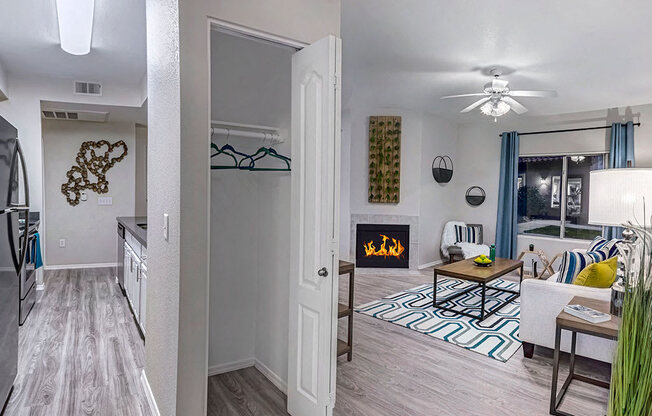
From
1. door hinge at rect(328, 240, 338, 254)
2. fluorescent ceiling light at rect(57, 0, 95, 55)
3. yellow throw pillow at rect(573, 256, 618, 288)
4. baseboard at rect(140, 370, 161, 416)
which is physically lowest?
baseboard at rect(140, 370, 161, 416)

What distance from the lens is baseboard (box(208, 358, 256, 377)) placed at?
Result: 272 cm

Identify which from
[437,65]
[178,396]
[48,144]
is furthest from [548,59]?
[48,144]

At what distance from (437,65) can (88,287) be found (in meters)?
5.07

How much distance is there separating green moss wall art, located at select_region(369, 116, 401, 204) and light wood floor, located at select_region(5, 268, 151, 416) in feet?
13.2

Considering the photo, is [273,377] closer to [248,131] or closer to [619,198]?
[248,131]

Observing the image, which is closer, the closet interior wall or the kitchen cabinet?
the closet interior wall

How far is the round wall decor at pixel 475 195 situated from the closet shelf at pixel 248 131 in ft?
18.0

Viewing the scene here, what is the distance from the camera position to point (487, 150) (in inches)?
275

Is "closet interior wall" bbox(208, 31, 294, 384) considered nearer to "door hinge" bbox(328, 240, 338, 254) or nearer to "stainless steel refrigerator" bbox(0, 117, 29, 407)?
"door hinge" bbox(328, 240, 338, 254)

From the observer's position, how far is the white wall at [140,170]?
6.64 meters

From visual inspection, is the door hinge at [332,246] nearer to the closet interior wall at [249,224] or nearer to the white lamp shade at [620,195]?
the closet interior wall at [249,224]

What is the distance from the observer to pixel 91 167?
6234 millimetres

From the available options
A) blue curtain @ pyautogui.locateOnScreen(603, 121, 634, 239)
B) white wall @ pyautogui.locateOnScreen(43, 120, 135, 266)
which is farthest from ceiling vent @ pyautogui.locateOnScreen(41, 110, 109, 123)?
blue curtain @ pyautogui.locateOnScreen(603, 121, 634, 239)

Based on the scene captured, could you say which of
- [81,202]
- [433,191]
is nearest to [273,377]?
[433,191]
